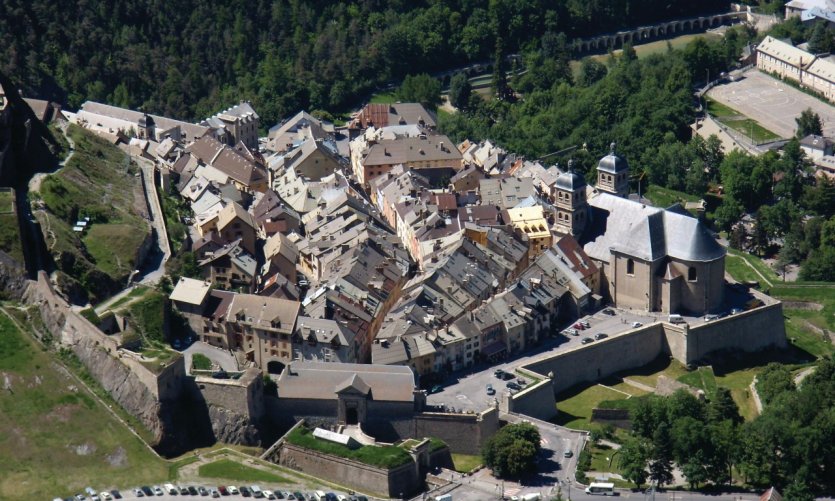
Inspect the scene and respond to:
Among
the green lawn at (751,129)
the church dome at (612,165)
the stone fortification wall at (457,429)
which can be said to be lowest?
the green lawn at (751,129)

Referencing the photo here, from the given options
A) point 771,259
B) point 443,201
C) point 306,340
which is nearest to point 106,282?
point 306,340

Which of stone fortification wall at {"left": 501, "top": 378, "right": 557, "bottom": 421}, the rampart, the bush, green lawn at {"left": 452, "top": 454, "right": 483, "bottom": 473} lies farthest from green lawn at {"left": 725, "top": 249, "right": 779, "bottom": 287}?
green lawn at {"left": 452, "top": 454, "right": 483, "bottom": 473}

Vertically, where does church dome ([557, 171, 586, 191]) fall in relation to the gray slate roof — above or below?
above

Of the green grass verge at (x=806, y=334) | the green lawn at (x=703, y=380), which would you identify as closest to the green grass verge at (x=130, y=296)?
the green lawn at (x=703, y=380)

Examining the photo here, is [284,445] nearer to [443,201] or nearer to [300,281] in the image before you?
[300,281]

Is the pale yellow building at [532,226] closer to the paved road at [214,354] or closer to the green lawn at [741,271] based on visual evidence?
the green lawn at [741,271]

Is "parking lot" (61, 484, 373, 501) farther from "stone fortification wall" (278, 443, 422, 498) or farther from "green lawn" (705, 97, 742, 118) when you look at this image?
"green lawn" (705, 97, 742, 118)
